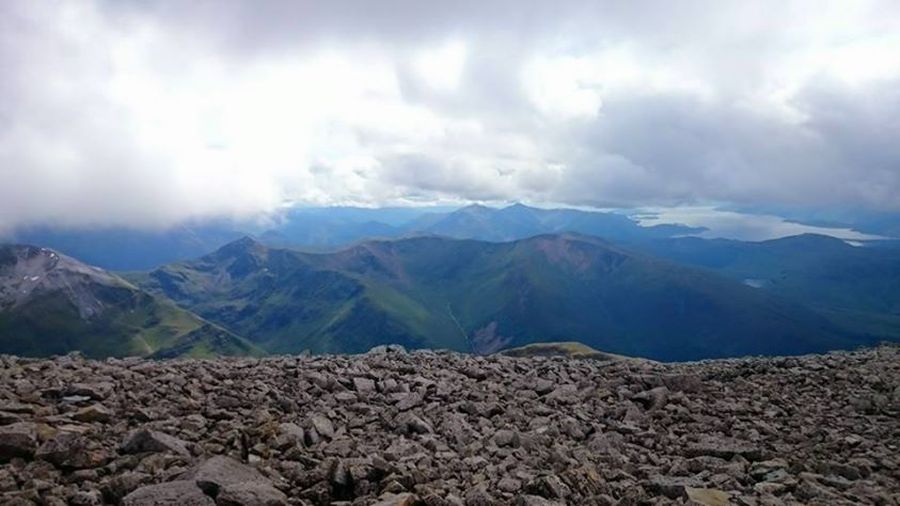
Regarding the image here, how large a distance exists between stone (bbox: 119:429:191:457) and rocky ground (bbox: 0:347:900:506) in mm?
44

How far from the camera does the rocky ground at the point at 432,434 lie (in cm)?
1040

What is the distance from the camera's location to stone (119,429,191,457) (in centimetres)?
1140

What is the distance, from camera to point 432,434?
45.9ft

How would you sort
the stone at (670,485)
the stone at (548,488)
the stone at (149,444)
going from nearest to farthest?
1. the stone at (548,488)
2. the stone at (670,485)
3. the stone at (149,444)

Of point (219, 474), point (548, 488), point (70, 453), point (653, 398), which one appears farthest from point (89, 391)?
A: point (653, 398)

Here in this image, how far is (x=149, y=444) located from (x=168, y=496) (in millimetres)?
2699

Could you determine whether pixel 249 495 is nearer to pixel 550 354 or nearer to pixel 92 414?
pixel 92 414

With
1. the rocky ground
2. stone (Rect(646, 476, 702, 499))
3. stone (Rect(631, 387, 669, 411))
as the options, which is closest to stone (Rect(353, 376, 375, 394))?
the rocky ground

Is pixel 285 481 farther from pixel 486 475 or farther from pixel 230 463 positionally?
pixel 486 475

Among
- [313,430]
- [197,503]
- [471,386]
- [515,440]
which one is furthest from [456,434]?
[197,503]

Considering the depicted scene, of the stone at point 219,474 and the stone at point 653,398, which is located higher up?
the stone at point 219,474

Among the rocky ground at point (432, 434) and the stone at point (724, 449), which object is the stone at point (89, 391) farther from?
the stone at point (724, 449)

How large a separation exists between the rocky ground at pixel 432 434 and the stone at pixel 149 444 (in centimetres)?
4

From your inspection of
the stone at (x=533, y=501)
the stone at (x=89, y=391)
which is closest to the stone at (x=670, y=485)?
the stone at (x=533, y=501)
